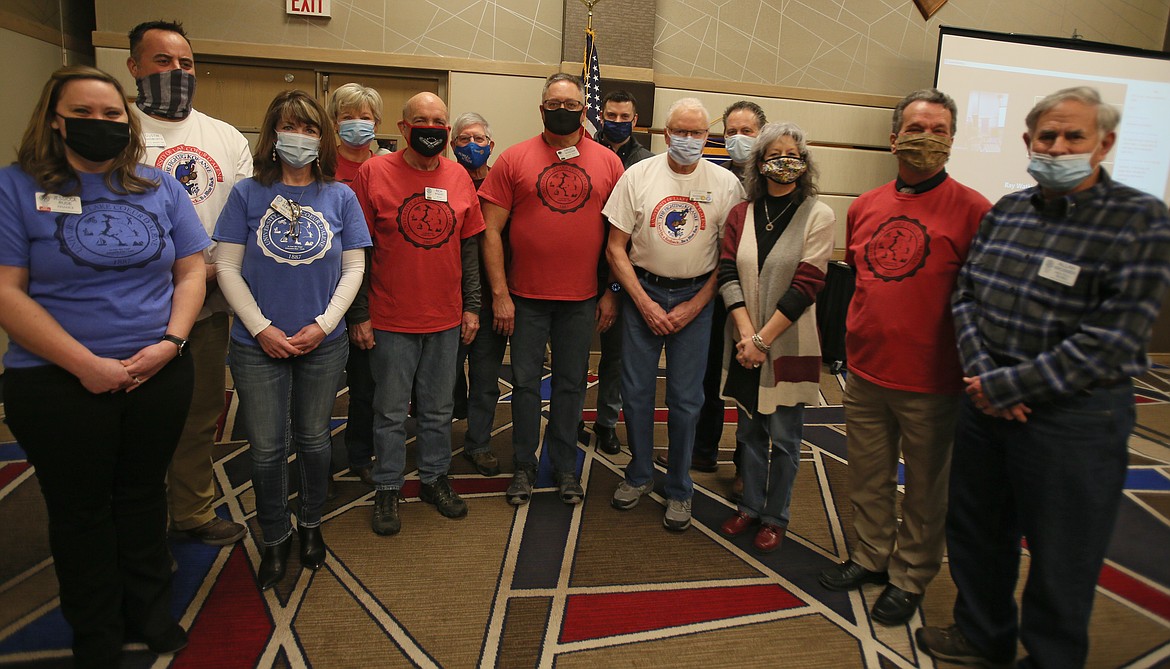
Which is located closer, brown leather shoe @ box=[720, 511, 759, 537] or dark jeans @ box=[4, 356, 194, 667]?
dark jeans @ box=[4, 356, 194, 667]

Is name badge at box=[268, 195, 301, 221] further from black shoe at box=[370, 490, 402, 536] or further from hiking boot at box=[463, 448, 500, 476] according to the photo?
hiking boot at box=[463, 448, 500, 476]

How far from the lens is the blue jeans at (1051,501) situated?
5.29 feet

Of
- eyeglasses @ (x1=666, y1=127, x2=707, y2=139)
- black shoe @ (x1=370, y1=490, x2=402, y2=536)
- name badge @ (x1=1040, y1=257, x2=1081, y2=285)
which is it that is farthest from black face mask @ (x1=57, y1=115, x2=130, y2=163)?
name badge @ (x1=1040, y1=257, x2=1081, y2=285)

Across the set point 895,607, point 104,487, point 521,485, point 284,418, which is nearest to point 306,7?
point 284,418

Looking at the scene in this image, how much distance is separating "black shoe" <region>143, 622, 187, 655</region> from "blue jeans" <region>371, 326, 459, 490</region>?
2.79ft

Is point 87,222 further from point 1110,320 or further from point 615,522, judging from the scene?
point 1110,320

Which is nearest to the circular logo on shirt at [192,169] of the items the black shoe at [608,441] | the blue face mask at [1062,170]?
the black shoe at [608,441]

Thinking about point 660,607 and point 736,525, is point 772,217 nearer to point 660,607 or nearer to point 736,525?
point 736,525

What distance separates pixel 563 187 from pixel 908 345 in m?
1.38

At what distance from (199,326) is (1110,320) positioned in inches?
106

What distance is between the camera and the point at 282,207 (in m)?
2.06

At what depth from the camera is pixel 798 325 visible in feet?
7.92

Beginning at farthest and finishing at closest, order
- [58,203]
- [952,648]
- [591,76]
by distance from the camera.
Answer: [591,76] < [952,648] < [58,203]

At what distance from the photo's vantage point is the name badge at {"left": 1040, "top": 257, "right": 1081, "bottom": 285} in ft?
5.18
